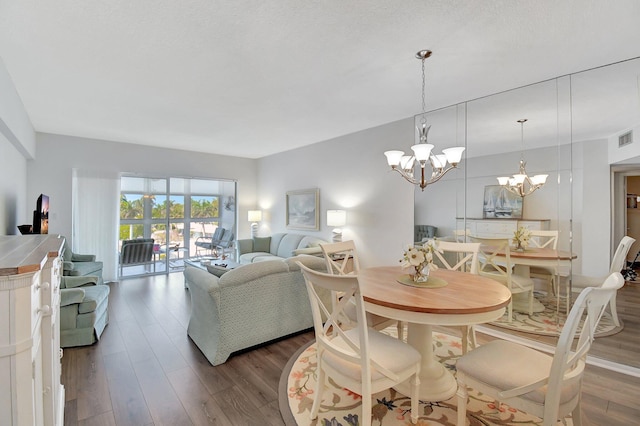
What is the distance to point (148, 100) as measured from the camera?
3.45 m

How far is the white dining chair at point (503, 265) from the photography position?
3219 millimetres

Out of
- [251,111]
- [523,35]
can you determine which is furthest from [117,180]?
[523,35]

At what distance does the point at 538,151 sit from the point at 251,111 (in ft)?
11.2

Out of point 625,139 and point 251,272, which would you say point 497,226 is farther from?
point 251,272

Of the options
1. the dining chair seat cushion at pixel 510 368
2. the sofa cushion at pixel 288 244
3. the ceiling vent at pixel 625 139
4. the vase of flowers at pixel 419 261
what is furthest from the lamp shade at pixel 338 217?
the ceiling vent at pixel 625 139

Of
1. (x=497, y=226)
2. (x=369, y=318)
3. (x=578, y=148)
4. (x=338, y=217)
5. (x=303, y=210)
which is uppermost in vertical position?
(x=578, y=148)

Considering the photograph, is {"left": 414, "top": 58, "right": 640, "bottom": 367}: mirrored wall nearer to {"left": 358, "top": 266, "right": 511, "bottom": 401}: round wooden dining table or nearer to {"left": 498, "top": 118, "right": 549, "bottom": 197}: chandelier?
{"left": 498, "top": 118, "right": 549, "bottom": 197}: chandelier

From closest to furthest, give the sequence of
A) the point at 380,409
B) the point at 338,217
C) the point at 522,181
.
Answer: the point at 380,409
the point at 522,181
the point at 338,217

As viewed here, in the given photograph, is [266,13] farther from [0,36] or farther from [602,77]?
[602,77]

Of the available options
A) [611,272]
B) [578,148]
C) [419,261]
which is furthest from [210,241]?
[611,272]

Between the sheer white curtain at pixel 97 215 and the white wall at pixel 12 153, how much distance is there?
73 centimetres

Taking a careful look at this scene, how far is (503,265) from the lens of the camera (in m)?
3.35

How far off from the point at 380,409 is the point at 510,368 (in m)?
0.89

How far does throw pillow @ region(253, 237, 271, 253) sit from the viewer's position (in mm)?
6332
